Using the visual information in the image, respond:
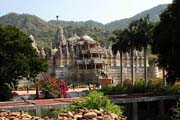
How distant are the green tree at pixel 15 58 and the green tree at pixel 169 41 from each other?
14253 millimetres

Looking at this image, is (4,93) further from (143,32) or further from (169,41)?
(169,41)

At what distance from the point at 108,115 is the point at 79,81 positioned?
5988 centimetres

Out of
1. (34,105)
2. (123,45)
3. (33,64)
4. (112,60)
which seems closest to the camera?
(34,105)

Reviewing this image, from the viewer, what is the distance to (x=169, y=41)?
40.4 metres

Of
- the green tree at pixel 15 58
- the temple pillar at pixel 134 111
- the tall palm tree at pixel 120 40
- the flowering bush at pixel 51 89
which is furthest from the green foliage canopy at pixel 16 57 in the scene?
the temple pillar at pixel 134 111

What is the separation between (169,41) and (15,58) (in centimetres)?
1684

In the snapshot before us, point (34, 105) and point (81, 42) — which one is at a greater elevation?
point (81, 42)

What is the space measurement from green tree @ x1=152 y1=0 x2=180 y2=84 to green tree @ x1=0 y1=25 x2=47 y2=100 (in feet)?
46.8

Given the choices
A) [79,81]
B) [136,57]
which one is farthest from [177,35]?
[136,57]

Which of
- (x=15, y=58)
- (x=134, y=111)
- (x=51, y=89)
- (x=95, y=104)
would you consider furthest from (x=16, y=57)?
(x=95, y=104)

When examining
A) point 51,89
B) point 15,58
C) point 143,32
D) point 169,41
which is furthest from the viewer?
point 143,32

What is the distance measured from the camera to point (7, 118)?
19359mm

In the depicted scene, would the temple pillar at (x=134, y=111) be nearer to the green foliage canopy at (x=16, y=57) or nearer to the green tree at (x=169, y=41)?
the green tree at (x=169, y=41)

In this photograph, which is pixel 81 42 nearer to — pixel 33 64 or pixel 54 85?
pixel 33 64
